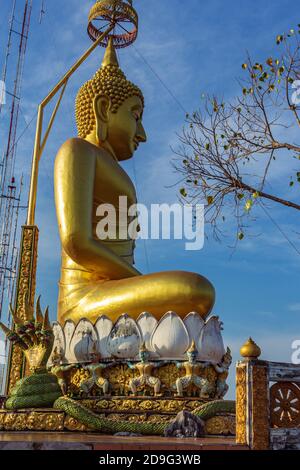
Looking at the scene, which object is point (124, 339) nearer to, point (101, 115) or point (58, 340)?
point (58, 340)

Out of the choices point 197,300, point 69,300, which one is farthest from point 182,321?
point 69,300

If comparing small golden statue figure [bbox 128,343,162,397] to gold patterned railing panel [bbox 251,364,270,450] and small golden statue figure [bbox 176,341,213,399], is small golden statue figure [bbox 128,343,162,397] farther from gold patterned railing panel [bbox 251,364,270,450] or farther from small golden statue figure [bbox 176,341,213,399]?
gold patterned railing panel [bbox 251,364,270,450]

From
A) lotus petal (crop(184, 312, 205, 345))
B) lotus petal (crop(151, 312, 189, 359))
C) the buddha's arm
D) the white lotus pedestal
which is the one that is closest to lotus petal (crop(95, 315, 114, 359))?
the white lotus pedestal

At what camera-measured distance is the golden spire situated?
12.4 meters

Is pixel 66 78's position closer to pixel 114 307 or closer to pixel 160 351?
pixel 114 307

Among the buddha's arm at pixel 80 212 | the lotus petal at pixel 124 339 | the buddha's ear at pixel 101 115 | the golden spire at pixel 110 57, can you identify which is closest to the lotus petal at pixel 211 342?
the lotus petal at pixel 124 339

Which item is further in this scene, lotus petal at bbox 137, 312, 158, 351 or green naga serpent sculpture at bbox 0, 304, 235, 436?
lotus petal at bbox 137, 312, 158, 351

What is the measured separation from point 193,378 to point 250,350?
3.20m

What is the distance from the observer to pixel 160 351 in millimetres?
8906

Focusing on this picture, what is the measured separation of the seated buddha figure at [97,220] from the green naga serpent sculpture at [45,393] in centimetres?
66

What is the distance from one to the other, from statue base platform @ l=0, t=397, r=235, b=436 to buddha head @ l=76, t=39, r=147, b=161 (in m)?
4.96

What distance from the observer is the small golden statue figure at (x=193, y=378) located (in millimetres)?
8703

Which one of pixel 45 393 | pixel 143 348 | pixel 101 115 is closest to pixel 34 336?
pixel 45 393

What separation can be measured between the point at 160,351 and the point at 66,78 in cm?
650
